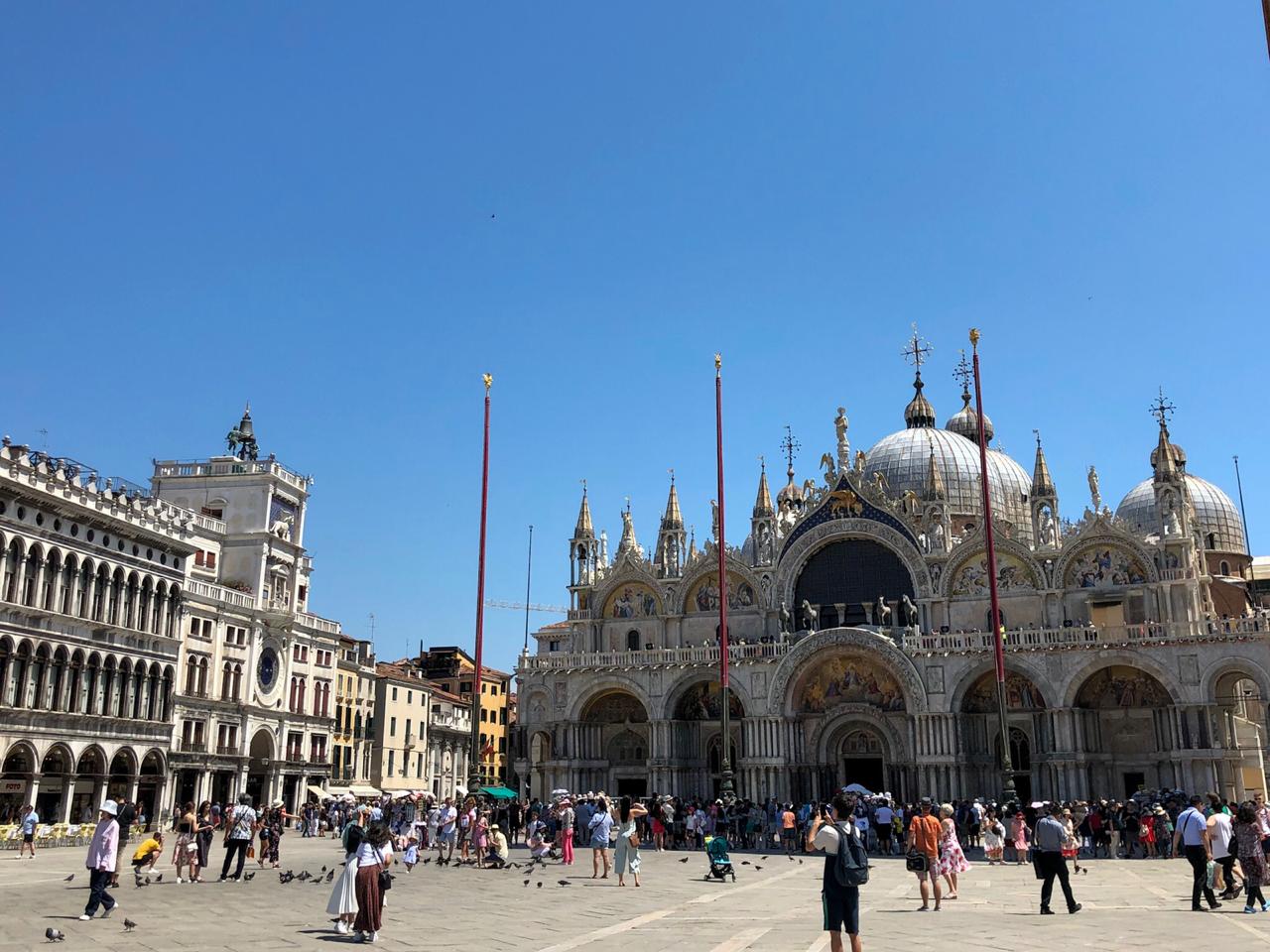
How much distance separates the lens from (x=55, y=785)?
42.3 metres

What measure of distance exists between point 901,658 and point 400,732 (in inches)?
1358

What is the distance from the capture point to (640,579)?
55812 mm

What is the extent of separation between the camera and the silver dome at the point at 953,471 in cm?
5991

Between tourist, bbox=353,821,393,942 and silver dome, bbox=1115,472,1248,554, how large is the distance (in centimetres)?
6183

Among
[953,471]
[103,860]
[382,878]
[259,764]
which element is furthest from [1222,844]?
[259,764]

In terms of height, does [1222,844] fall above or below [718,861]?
above

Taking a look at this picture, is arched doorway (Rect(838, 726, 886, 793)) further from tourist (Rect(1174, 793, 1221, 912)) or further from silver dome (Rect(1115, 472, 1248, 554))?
tourist (Rect(1174, 793, 1221, 912))

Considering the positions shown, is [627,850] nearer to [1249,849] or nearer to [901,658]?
[1249,849]

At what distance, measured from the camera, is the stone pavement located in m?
14.4

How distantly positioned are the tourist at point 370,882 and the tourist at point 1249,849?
1226 cm

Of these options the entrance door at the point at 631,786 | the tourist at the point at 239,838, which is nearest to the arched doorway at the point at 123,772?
the entrance door at the point at 631,786

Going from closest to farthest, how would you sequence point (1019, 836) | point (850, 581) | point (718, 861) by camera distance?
point (718, 861), point (1019, 836), point (850, 581)

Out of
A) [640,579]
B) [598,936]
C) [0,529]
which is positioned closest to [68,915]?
[598,936]

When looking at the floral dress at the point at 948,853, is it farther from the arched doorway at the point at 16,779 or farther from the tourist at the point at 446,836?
the arched doorway at the point at 16,779
